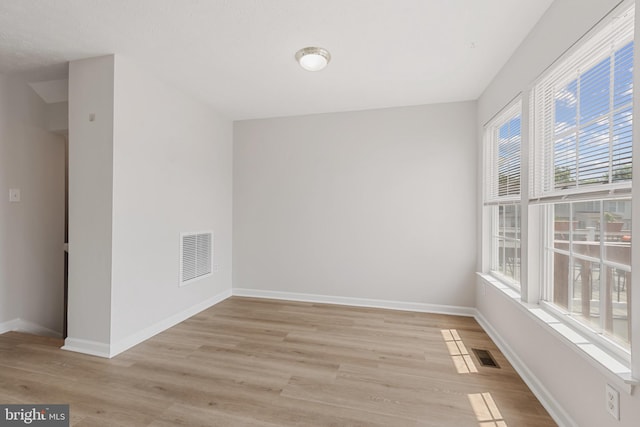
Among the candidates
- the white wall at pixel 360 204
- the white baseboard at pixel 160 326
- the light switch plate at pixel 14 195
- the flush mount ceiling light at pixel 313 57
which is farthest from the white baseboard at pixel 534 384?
the light switch plate at pixel 14 195

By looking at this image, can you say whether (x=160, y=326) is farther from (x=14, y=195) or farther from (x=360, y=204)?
(x=360, y=204)

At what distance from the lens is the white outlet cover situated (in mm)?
1208

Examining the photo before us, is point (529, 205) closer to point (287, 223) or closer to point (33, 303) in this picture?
point (287, 223)

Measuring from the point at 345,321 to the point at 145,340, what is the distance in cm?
202

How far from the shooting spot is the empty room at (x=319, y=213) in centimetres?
161

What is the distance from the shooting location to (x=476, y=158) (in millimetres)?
3297

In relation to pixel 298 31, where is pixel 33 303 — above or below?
below

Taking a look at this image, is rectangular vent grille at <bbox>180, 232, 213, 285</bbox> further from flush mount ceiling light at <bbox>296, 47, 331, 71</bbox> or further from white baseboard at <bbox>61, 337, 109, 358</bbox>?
flush mount ceiling light at <bbox>296, 47, 331, 71</bbox>

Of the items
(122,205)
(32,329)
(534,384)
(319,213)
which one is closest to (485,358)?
(534,384)

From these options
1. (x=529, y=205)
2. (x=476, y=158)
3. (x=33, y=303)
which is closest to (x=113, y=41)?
(x=33, y=303)

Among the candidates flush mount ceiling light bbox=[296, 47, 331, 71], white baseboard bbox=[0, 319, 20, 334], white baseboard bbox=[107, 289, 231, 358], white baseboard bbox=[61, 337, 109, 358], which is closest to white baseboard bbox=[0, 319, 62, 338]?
white baseboard bbox=[0, 319, 20, 334]

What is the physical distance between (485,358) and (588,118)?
6.30 ft

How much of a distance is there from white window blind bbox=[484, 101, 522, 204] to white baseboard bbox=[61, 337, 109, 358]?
3.75 metres

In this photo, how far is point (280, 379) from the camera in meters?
2.04
